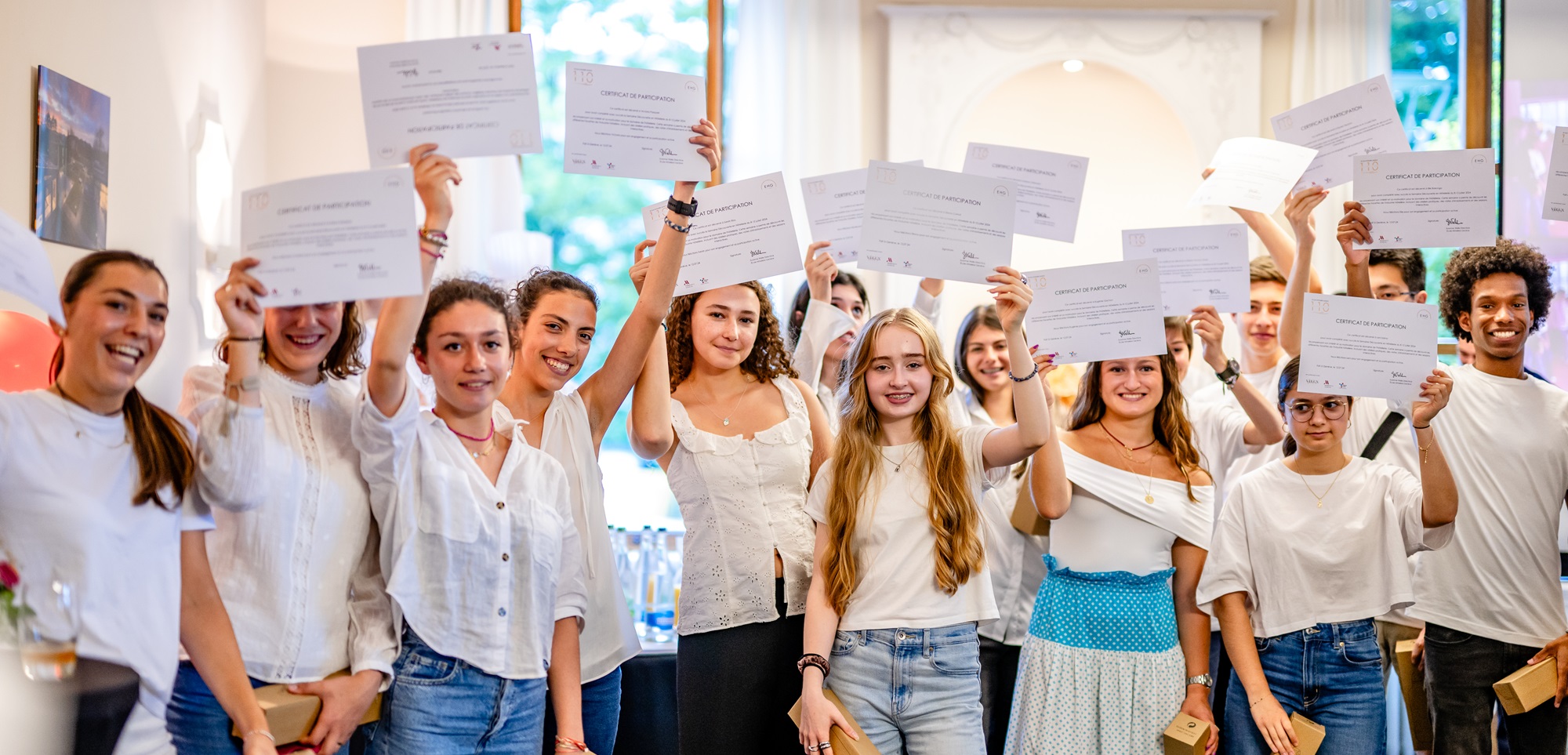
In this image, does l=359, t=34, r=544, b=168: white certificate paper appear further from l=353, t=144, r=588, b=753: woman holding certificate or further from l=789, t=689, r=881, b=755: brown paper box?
l=789, t=689, r=881, b=755: brown paper box

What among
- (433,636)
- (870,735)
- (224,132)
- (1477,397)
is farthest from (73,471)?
(224,132)

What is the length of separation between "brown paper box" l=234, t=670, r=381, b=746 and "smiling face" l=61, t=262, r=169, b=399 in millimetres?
499

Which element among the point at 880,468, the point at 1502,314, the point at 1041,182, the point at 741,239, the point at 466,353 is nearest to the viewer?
the point at 466,353

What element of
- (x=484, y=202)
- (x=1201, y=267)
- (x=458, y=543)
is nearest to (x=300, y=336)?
(x=458, y=543)

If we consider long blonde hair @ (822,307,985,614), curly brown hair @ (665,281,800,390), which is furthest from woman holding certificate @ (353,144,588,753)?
curly brown hair @ (665,281,800,390)

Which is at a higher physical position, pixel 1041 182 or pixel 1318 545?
pixel 1041 182

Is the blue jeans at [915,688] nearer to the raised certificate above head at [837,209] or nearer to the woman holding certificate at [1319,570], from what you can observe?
the woman holding certificate at [1319,570]

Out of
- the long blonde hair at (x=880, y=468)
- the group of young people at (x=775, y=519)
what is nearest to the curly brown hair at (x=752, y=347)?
the group of young people at (x=775, y=519)

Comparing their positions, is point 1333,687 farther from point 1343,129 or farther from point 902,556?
point 1343,129

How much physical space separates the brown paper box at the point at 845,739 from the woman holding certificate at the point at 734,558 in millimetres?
200

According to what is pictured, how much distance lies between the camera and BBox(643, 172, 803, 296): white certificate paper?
254cm

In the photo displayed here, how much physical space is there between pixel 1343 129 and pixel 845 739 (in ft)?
6.50

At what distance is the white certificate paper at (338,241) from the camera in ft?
5.52

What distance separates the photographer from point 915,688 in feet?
7.28
